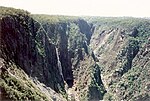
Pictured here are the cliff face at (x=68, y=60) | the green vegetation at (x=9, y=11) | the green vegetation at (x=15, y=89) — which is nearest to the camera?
the green vegetation at (x=15, y=89)

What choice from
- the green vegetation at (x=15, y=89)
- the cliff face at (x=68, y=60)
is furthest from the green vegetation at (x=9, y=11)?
the green vegetation at (x=15, y=89)

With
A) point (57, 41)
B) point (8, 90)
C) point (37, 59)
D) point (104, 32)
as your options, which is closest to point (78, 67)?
point (57, 41)

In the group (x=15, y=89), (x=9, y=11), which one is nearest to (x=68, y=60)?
(x=9, y=11)

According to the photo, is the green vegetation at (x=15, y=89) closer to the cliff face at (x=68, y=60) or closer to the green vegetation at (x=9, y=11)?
the cliff face at (x=68, y=60)

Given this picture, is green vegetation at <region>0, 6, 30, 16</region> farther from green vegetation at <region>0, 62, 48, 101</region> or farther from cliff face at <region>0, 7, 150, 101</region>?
green vegetation at <region>0, 62, 48, 101</region>

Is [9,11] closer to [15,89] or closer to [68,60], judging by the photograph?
[15,89]

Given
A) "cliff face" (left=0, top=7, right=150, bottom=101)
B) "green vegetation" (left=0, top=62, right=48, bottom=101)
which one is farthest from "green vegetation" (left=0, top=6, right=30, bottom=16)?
"green vegetation" (left=0, top=62, right=48, bottom=101)

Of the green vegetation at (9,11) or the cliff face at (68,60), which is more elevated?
the green vegetation at (9,11)

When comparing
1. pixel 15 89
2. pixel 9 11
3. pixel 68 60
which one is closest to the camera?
pixel 15 89

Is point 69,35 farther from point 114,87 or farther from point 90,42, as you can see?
point 90,42
